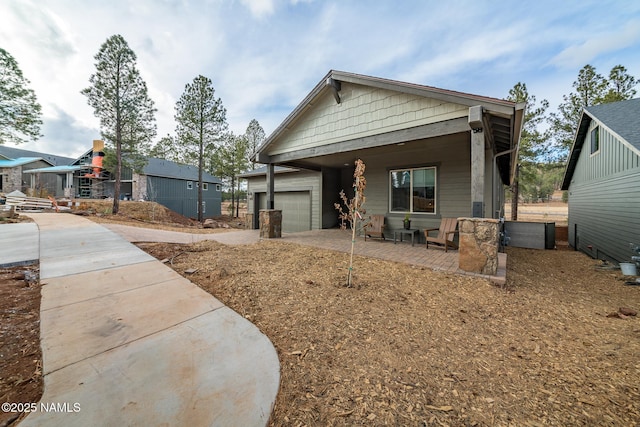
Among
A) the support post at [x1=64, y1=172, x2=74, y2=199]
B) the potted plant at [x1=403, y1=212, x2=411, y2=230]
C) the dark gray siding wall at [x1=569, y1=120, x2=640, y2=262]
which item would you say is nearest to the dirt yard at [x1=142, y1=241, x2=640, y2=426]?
the potted plant at [x1=403, y1=212, x2=411, y2=230]

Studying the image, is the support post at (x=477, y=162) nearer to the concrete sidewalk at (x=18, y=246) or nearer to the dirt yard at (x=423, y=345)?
the dirt yard at (x=423, y=345)

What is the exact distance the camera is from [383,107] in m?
5.49

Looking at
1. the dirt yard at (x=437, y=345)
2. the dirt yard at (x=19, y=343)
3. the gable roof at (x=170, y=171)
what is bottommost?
the dirt yard at (x=437, y=345)

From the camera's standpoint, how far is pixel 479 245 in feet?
13.1

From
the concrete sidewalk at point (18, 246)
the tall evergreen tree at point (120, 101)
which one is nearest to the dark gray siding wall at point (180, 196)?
the tall evergreen tree at point (120, 101)

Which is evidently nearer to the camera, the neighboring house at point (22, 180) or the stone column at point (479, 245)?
the stone column at point (479, 245)

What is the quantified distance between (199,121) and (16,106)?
8.08 meters

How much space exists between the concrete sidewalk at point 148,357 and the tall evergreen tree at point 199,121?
51.3ft

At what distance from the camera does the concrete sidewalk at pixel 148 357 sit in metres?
1.37

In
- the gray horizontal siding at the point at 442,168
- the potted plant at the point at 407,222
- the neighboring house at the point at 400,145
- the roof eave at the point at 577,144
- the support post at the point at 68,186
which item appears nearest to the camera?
the neighboring house at the point at 400,145

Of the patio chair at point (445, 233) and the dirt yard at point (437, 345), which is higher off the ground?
the patio chair at point (445, 233)

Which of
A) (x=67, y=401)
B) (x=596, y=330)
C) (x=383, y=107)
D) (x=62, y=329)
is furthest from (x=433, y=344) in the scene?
(x=383, y=107)

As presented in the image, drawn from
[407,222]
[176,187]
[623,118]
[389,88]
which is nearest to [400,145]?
[389,88]

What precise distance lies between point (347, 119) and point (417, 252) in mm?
3790
